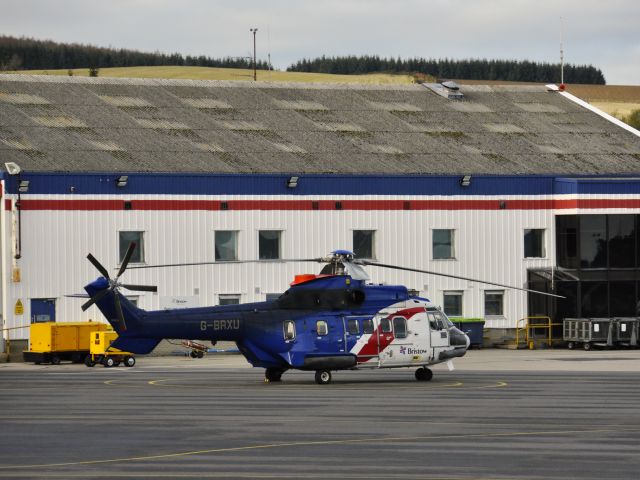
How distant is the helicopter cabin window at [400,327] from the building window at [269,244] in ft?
74.7

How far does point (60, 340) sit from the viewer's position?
58125 mm

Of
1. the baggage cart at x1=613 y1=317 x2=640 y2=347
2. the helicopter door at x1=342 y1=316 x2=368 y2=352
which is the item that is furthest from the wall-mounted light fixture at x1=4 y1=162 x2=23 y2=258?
the baggage cart at x1=613 y1=317 x2=640 y2=347

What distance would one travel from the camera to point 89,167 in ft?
212

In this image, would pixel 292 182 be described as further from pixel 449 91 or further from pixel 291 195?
pixel 449 91

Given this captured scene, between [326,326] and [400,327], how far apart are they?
7.87 ft

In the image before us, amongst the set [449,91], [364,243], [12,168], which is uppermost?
[449,91]

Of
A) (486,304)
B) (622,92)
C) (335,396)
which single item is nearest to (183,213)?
(486,304)

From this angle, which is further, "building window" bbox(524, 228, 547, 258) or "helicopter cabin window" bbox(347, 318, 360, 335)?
"building window" bbox(524, 228, 547, 258)

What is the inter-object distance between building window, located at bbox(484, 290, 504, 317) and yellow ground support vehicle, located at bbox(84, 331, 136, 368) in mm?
20820

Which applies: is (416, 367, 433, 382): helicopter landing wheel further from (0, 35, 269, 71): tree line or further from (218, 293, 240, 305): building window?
(0, 35, 269, 71): tree line

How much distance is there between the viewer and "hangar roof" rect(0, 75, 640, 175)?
67.2 meters

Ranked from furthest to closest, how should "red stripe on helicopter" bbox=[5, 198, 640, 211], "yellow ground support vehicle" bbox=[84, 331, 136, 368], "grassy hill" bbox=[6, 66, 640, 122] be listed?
"grassy hill" bbox=[6, 66, 640, 122] → "red stripe on helicopter" bbox=[5, 198, 640, 211] → "yellow ground support vehicle" bbox=[84, 331, 136, 368]

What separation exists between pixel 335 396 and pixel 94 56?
15396 centimetres

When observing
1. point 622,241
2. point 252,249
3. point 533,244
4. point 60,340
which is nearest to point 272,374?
point 60,340
